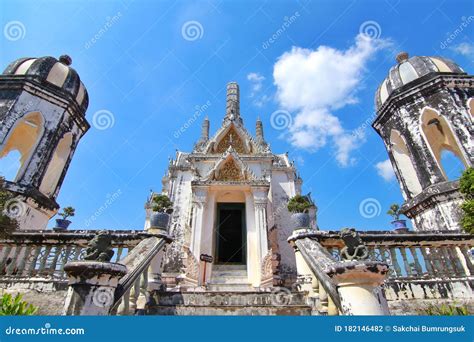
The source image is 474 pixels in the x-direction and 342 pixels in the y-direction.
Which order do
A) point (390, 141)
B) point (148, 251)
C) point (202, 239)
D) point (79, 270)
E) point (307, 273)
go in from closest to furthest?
1. point (79, 270)
2. point (148, 251)
3. point (307, 273)
4. point (202, 239)
5. point (390, 141)

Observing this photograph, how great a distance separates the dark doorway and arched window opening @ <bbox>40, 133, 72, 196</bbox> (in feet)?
22.2

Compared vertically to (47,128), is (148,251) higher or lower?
lower

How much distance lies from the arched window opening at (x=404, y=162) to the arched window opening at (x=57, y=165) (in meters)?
14.3

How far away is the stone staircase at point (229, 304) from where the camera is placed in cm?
548

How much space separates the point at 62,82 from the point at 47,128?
7.37ft

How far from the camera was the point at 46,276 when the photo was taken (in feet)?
19.5

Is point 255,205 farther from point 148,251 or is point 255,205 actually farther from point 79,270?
point 79,270

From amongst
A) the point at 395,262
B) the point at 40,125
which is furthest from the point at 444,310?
the point at 40,125

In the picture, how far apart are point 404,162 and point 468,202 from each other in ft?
21.7

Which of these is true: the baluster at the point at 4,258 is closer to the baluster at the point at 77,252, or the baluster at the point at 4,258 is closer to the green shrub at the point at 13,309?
the baluster at the point at 77,252

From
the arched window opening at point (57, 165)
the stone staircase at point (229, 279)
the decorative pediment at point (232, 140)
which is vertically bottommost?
the stone staircase at point (229, 279)

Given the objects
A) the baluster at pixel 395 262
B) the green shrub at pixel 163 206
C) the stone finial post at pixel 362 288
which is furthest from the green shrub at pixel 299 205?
the stone finial post at pixel 362 288

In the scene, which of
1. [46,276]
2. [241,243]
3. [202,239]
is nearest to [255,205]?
[241,243]

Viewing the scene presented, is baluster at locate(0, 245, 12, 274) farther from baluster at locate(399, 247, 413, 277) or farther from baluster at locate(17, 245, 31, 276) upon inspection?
baluster at locate(399, 247, 413, 277)
